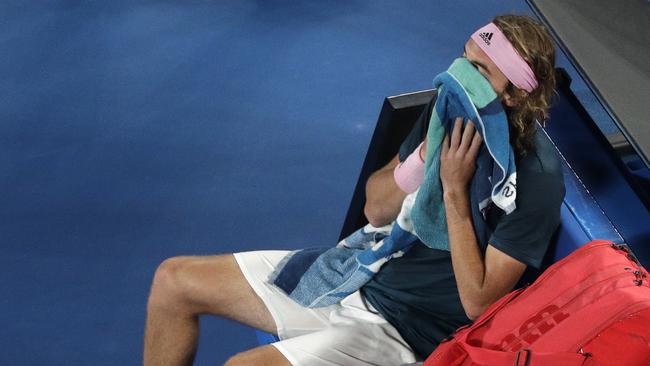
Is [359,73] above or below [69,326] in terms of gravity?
below

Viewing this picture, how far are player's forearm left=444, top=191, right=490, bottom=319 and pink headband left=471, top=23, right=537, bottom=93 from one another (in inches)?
10.6

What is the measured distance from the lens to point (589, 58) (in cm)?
178

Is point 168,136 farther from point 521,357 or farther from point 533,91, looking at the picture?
point 521,357

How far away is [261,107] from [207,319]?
1063 millimetres

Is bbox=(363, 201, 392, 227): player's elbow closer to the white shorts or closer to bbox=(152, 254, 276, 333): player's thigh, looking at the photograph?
the white shorts

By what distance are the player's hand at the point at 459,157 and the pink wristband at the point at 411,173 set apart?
0.13 meters

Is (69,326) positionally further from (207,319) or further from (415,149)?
(415,149)

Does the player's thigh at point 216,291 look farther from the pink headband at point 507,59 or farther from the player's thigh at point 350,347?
the pink headband at point 507,59

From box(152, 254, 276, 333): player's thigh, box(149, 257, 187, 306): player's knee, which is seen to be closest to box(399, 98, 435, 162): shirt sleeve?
box(152, 254, 276, 333): player's thigh

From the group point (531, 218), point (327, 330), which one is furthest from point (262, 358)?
point (531, 218)

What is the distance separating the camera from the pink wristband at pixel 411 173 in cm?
219

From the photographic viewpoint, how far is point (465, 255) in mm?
1986

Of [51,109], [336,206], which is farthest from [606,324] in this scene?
[51,109]

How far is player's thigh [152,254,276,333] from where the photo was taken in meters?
2.29
